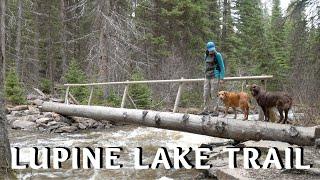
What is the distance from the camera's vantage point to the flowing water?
28.0 feet

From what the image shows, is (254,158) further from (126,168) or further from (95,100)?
(95,100)

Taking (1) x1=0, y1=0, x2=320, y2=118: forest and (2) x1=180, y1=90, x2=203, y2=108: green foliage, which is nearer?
(1) x1=0, y1=0, x2=320, y2=118: forest

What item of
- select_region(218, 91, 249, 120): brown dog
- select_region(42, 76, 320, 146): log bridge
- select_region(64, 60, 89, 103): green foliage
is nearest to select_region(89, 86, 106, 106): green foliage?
select_region(64, 60, 89, 103): green foliage

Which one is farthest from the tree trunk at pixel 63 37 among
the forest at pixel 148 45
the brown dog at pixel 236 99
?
the brown dog at pixel 236 99

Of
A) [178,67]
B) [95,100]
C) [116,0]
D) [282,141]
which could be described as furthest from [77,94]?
[282,141]

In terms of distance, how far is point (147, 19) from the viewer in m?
30.3

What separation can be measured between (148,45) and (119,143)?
1822 cm

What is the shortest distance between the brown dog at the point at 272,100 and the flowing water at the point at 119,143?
1.91m

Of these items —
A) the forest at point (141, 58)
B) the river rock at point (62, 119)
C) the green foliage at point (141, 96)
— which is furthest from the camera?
the green foliage at point (141, 96)

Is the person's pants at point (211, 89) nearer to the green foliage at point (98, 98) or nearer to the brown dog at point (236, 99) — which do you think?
the brown dog at point (236, 99)

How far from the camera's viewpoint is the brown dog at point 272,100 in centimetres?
845

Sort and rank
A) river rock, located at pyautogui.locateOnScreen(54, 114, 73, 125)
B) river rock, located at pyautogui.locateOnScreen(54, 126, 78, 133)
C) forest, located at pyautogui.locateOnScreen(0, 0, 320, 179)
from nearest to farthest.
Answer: forest, located at pyautogui.locateOnScreen(0, 0, 320, 179), river rock, located at pyautogui.locateOnScreen(54, 126, 78, 133), river rock, located at pyautogui.locateOnScreen(54, 114, 73, 125)

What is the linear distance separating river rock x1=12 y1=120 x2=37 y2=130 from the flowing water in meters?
0.58

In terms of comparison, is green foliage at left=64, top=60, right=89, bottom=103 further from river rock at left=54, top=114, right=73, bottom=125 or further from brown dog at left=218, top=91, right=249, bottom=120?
brown dog at left=218, top=91, right=249, bottom=120
